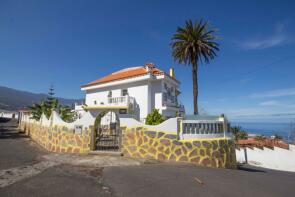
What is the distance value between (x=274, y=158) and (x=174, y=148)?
18.7 m

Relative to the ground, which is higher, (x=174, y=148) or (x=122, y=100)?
(x=122, y=100)

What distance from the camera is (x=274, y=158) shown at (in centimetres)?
2067

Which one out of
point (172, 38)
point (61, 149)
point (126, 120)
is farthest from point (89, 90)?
point (126, 120)

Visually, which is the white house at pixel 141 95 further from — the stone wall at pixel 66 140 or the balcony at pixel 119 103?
the stone wall at pixel 66 140

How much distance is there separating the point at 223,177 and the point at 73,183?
18.5 feet

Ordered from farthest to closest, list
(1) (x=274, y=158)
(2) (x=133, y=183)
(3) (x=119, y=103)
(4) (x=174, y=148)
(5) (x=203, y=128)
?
(3) (x=119, y=103), (1) (x=274, y=158), (5) (x=203, y=128), (4) (x=174, y=148), (2) (x=133, y=183)

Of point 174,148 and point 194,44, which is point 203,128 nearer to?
point 174,148

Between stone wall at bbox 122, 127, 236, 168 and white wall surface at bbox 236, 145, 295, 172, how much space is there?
14.8m

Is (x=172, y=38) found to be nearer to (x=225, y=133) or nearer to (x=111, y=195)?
(x=225, y=133)

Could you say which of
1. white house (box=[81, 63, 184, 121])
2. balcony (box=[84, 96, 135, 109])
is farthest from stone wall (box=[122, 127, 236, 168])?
balcony (box=[84, 96, 135, 109])

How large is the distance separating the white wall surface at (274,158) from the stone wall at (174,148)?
14833mm

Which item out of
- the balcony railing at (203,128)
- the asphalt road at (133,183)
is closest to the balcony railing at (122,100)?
the balcony railing at (203,128)

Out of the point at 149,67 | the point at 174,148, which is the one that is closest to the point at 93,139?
the point at 174,148

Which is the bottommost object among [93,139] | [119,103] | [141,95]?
[93,139]
